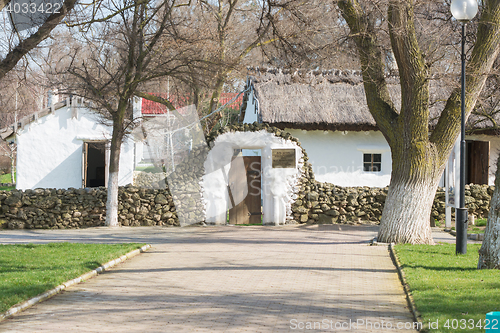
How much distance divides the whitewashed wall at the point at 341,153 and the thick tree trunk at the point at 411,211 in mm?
7105

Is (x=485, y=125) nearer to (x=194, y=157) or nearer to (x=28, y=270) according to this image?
(x=194, y=157)

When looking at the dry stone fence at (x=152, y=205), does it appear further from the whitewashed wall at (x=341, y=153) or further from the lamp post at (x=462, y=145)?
the lamp post at (x=462, y=145)

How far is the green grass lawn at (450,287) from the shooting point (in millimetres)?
5055

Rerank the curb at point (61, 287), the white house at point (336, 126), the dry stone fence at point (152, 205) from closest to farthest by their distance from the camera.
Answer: the curb at point (61, 287) → the dry stone fence at point (152, 205) → the white house at point (336, 126)

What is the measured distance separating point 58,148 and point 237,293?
16.0 meters

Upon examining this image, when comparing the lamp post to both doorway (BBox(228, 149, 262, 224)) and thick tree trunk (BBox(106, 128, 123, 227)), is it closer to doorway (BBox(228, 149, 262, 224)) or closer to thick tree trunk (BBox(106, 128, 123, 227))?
doorway (BBox(228, 149, 262, 224))

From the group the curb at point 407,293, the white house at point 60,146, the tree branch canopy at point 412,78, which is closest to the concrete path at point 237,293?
the curb at point 407,293

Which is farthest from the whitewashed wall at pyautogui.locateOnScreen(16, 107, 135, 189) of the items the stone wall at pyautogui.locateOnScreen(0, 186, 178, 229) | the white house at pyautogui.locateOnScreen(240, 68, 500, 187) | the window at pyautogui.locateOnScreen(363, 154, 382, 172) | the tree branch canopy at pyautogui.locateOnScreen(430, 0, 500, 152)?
the tree branch canopy at pyautogui.locateOnScreen(430, 0, 500, 152)

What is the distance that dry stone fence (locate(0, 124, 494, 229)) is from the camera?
46.5ft

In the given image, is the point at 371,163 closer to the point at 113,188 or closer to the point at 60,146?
the point at 113,188

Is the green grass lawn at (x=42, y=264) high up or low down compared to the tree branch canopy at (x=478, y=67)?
down

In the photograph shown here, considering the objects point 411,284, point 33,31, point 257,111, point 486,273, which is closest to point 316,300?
point 411,284

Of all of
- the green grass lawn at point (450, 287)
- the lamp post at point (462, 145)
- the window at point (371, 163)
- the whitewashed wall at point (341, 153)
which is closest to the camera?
the green grass lawn at point (450, 287)

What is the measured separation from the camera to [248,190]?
14883 mm
